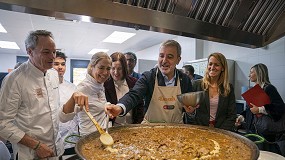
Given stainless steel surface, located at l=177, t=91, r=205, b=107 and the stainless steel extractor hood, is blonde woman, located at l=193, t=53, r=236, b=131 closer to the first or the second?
stainless steel surface, located at l=177, t=91, r=205, b=107

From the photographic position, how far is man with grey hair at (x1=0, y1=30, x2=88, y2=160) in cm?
129

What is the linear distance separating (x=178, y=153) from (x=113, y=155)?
334mm

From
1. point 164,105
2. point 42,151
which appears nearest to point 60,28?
point 164,105

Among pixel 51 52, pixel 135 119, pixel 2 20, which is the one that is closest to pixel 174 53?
pixel 135 119

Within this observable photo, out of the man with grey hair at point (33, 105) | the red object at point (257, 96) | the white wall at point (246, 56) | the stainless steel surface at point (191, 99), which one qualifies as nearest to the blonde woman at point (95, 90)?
the man with grey hair at point (33, 105)

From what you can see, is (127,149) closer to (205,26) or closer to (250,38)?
(205,26)

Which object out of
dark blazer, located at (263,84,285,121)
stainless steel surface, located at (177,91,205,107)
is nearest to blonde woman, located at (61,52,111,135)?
stainless steel surface, located at (177,91,205,107)

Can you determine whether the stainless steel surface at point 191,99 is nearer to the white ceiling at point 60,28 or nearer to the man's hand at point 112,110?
the man's hand at point 112,110

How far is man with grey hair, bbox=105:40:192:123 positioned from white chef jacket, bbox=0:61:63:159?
2.07 ft

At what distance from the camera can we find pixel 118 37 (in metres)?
6.54

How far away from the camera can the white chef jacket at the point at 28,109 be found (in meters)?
1.29

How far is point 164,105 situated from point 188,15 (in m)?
0.78

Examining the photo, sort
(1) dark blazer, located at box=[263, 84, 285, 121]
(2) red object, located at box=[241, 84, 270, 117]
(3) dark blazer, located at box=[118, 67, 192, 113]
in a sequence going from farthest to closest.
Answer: (1) dark blazer, located at box=[263, 84, 285, 121] → (2) red object, located at box=[241, 84, 270, 117] → (3) dark blazer, located at box=[118, 67, 192, 113]

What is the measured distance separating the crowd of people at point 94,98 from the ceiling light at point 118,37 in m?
3.67
